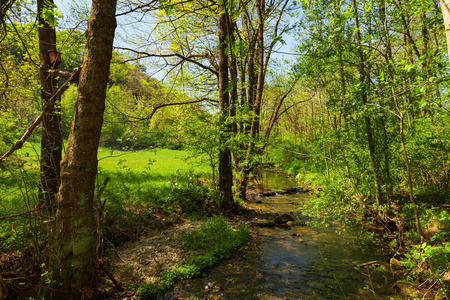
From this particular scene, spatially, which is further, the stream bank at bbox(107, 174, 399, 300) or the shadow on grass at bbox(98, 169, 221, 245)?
the shadow on grass at bbox(98, 169, 221, 245)

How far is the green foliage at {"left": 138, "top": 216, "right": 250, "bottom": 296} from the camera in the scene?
14.9 feet

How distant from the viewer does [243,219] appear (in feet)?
28.2

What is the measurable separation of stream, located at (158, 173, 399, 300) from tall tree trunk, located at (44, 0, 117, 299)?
178 centimetres

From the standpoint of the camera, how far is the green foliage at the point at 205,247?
454 cm

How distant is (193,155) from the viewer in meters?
8.35

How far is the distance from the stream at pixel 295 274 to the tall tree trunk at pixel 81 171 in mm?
1778

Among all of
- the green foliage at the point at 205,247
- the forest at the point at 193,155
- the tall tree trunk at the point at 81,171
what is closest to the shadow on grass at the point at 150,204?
the forest at the point at 193,155

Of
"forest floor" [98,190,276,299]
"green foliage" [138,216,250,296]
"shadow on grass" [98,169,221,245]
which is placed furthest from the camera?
"shadow on grass" [98,169,221,245]

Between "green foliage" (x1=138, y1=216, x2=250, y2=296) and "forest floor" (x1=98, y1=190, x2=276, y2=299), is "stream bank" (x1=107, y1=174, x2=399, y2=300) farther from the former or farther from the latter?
"green foliage" (x1=138, y1=216, x2=250, y2=296)

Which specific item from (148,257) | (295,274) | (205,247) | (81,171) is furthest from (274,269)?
(81,171)

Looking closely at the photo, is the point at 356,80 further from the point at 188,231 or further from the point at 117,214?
the point at 117,214

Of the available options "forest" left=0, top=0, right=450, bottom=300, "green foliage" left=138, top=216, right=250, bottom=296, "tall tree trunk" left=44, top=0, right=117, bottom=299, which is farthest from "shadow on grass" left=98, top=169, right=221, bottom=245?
"tall tree trunk" left=44, top=0, right=117, bottom=299

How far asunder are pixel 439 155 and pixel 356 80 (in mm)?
3616

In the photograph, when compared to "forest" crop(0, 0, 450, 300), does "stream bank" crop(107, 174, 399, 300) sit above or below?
below
